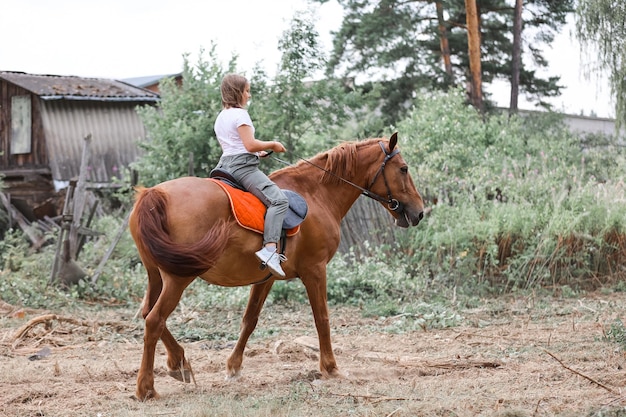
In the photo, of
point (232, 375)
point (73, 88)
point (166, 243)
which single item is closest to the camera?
point (166, 243)

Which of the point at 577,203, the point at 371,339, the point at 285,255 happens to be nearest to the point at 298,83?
the point at 577,203

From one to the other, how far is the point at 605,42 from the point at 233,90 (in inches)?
407

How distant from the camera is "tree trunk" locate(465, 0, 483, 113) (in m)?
21.4

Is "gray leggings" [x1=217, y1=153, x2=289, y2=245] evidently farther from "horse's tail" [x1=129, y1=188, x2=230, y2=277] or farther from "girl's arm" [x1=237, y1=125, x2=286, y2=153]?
"horse's tail" [x1=129, y1=188, x2=230, y2=277]

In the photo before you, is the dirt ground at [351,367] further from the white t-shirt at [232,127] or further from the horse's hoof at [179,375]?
the white t-shirt at [232,127]

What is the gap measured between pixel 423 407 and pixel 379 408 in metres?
0.30

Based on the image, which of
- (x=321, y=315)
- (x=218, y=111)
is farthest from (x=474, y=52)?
(x=321, y=315)

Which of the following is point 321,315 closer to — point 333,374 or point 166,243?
point 333,374

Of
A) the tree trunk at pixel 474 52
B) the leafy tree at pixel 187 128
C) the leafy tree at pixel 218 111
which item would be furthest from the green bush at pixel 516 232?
the tree trunk at pixel 474 52

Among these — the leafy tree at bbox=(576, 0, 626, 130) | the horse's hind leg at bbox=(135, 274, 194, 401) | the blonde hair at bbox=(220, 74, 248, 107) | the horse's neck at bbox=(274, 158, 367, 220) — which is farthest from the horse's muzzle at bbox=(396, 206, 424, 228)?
the leafy tree at bbox=(576, 0, 626, 130)

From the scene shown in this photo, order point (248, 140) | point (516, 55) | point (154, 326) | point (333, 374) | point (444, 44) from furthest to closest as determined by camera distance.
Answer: point (444, 44) → point (516, 55) → point (333, 374) → point (248, 140) → point (154, 326)

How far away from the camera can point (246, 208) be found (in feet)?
19.0

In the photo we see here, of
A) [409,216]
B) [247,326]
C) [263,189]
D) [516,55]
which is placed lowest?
[247,326]

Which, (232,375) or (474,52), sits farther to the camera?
(474,52)
